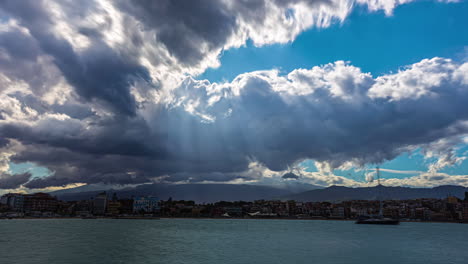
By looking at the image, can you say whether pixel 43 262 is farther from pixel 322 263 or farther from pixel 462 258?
pixel 462 258

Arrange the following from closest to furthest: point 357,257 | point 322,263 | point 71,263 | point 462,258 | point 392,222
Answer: point 71,263
point 322,263
point 357,257
point 462,258
point 392,222

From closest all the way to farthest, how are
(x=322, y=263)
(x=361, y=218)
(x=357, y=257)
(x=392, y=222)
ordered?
(x=322, y=263) → (x=357, y=257) → (x=392, y=222) → (x=361, y=218)

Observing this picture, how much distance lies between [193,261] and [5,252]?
90.3 feet

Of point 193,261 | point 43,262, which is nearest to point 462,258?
point 193,261

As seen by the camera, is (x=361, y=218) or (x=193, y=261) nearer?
(x=193, y=261)

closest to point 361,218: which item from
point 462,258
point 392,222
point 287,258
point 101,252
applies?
point 392,222

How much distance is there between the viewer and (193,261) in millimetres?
42438

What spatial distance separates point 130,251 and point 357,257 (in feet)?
116

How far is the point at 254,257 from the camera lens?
153 feet

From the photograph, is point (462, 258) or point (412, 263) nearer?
point (412, 263)

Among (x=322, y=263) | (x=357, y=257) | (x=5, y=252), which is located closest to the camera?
(x=322, y=263)

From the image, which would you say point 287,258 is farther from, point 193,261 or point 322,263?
point 193,261

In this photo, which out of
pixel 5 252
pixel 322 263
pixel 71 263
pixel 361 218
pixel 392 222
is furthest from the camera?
pixel 361 218

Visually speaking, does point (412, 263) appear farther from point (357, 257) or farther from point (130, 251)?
point (130, 251)
